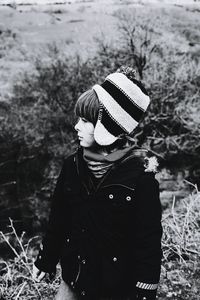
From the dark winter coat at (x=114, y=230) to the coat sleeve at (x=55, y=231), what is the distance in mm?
102

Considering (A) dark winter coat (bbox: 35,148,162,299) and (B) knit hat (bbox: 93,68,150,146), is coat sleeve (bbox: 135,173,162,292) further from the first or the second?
(B) knit hat (bbox: 93,68,150,146)

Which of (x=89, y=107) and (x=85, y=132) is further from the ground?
(x=89, y=107)

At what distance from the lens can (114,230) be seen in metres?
1.66

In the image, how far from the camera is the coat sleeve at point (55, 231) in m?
1.85

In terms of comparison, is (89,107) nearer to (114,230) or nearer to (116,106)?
(116,106)

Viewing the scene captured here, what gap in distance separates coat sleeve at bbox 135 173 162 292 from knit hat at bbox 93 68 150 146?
8.3 inches

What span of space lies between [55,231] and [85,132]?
481 millimetres

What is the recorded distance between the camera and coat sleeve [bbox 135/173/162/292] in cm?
161

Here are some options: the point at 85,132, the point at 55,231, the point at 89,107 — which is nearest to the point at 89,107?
the point at 89,107

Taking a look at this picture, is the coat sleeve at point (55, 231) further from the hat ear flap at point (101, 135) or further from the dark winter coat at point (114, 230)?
the hat ear flap at point (101, 135)

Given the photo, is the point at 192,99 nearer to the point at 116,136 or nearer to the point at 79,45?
the point at 79,45

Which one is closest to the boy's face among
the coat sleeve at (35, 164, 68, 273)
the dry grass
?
the coat sleeve at (35, 164, 68, 273)

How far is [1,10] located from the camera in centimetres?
1173

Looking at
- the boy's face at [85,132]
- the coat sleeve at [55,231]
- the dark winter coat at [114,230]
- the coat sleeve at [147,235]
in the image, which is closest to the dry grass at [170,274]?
the coat sleeve at [55,231]
